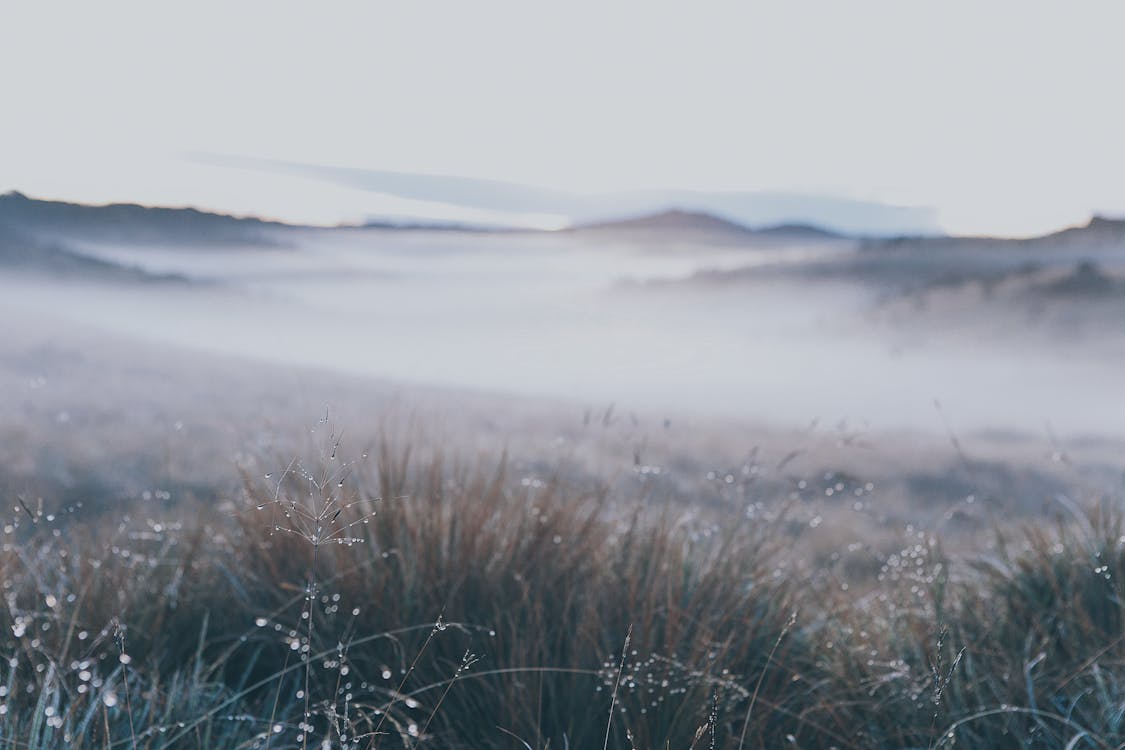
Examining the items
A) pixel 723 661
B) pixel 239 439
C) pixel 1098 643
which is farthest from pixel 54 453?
pixel 1098 643

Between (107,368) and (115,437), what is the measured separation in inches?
74.5

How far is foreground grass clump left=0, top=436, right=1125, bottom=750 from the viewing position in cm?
208

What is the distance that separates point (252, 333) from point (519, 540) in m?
6.76

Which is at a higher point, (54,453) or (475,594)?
(475,594)

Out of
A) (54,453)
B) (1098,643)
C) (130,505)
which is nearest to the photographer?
(1098,643)

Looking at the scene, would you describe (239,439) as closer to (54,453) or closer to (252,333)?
(54,453)

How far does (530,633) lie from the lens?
220 centimetres

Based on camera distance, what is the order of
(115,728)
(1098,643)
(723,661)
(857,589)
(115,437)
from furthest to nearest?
(115,437), (857,589), (1098,643), (723,661), (115,728)

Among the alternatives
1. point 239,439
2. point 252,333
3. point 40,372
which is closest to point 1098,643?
point 239,439

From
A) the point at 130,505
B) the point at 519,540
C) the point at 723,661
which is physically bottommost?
the point at 130,505

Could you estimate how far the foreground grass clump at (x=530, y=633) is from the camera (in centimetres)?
208

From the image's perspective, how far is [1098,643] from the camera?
2500mm

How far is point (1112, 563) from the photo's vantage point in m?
2.85

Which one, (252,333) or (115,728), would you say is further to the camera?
(252,333)
